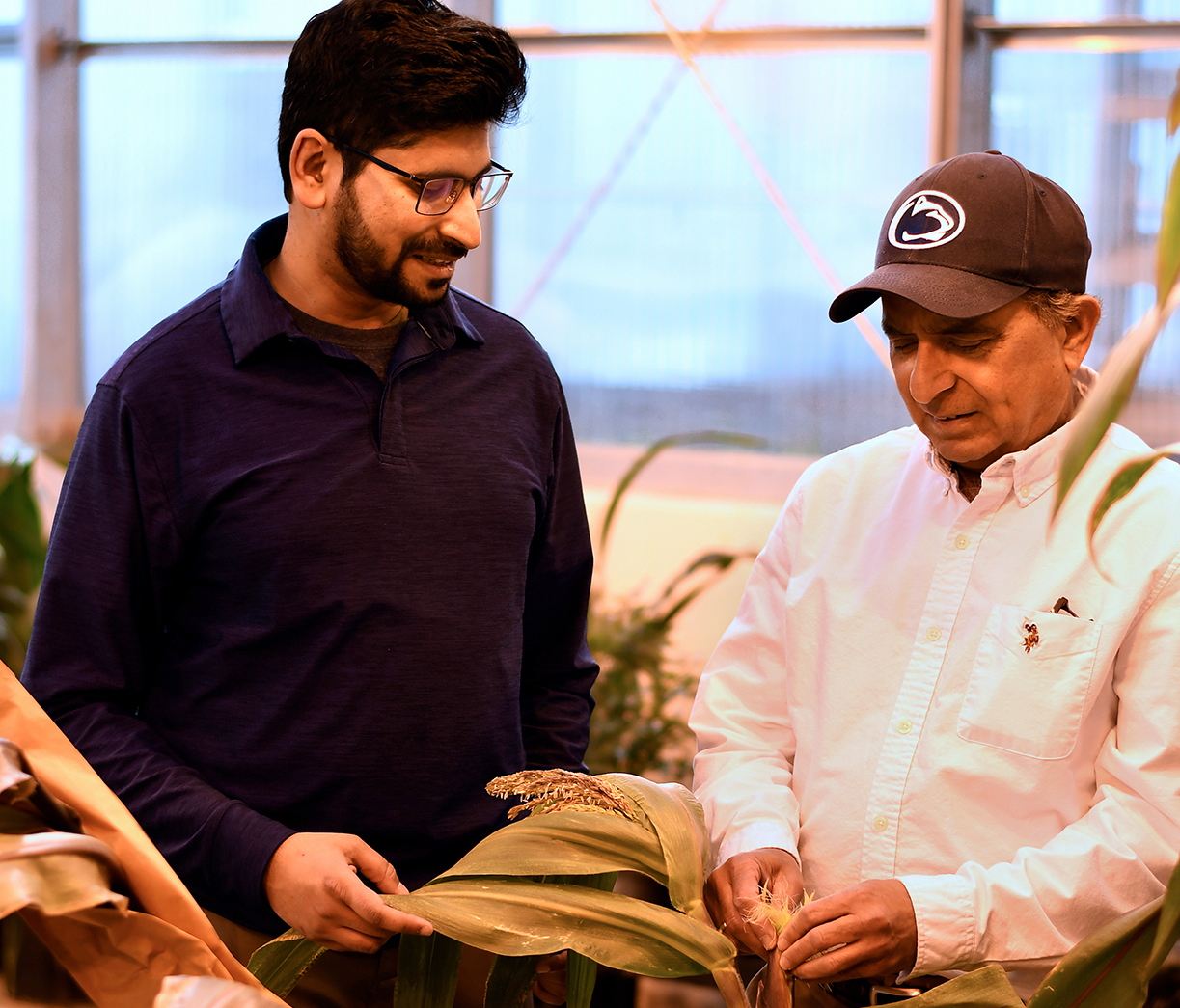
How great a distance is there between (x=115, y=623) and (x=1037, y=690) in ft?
2.69

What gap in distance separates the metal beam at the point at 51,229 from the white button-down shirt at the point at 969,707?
9.58ft

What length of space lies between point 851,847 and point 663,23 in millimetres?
2288

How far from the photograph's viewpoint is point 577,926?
889mm

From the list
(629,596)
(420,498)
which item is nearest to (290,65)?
(420,498)

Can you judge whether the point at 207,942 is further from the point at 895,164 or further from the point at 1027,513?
the point at 895,164

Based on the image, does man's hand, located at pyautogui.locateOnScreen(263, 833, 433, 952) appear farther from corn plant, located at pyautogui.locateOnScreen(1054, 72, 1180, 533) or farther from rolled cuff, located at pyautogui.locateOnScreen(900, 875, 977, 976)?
corn plant, located at pyautogui.locateOnScreen(1054, 72, 1180, 533)

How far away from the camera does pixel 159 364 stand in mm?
1160

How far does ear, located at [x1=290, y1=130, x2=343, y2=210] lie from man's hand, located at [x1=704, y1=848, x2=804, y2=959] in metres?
0.73

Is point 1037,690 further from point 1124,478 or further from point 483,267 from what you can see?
point 483,267

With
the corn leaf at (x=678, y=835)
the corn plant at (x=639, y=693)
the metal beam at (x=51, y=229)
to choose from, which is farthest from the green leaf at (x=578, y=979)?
the metal beam at (x=51, y=229)

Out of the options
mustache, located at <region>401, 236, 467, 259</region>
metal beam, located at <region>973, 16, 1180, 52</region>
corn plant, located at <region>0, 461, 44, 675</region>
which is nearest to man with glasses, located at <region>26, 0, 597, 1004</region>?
mustache, located at <region>401, 236, 467, 259</region>

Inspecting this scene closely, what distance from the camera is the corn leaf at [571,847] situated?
2.95 feet

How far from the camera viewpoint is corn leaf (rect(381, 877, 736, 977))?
87 cm

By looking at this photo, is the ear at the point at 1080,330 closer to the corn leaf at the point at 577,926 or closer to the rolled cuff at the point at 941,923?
the rolled cuff at the point at 941,923
